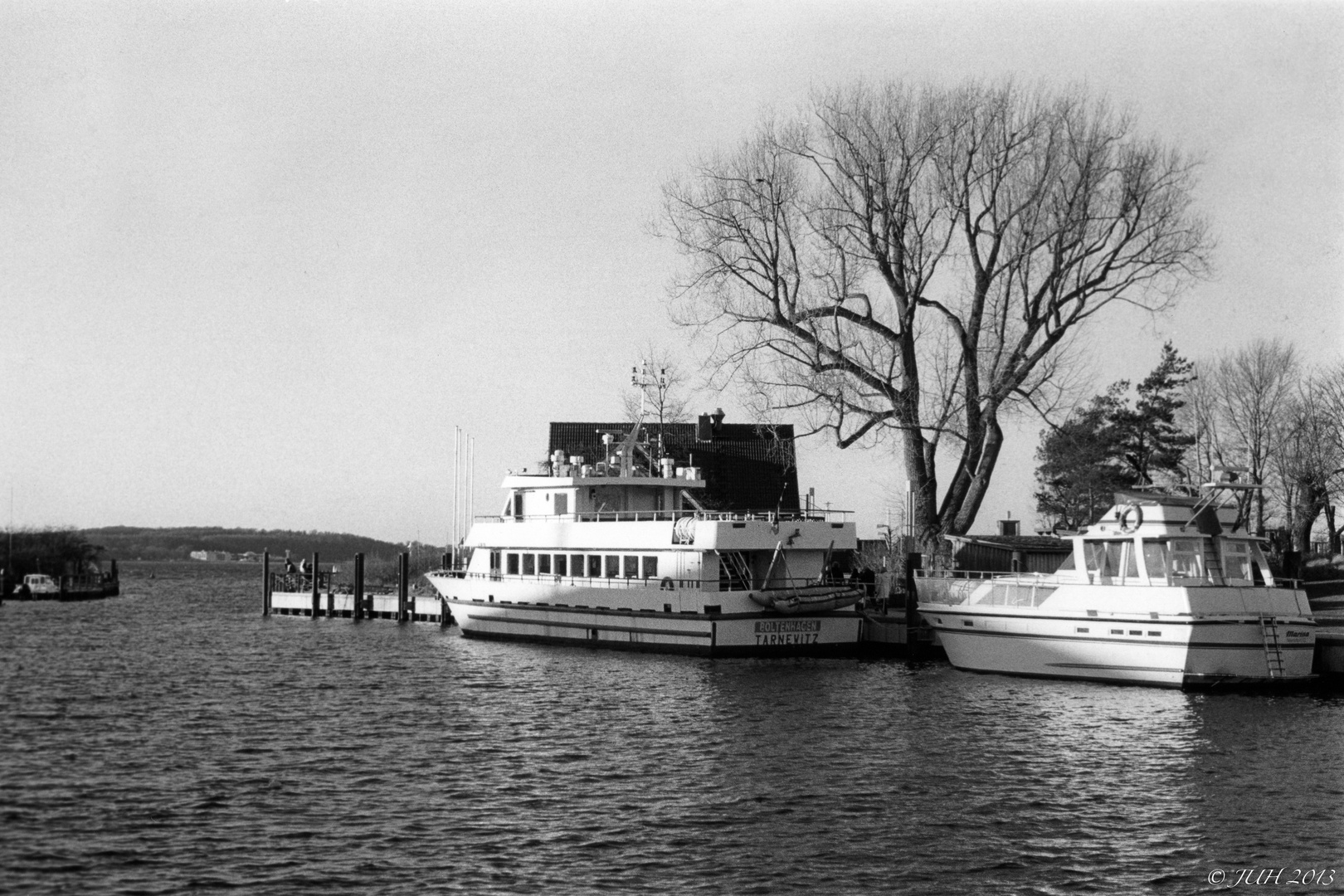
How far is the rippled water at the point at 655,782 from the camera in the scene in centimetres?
1658

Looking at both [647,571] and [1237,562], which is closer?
[1237,562]

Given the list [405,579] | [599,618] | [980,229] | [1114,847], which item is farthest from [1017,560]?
[1114,847]

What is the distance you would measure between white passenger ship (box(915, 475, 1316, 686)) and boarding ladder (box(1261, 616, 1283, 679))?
17 millimetres

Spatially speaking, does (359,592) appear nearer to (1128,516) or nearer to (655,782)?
(1128,516)

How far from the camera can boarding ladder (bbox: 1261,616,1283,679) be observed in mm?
29828

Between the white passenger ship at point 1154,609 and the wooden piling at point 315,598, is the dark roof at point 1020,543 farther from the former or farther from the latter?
the wooden piling at point 315,598

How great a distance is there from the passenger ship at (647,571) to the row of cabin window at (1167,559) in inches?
290

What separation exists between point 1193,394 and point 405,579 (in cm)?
3271

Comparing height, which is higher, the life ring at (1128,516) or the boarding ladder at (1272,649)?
the life ring at (1128,516)

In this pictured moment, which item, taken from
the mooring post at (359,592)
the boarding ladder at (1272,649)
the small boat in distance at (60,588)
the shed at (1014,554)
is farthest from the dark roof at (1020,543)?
the small boat in distance at (60,588)

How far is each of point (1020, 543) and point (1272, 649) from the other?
47.3 ft

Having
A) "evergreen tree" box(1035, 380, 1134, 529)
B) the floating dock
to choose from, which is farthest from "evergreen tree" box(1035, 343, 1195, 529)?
the floating dock

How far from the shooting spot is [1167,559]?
31.2 meters

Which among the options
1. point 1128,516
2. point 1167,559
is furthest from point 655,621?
point 1167,559
